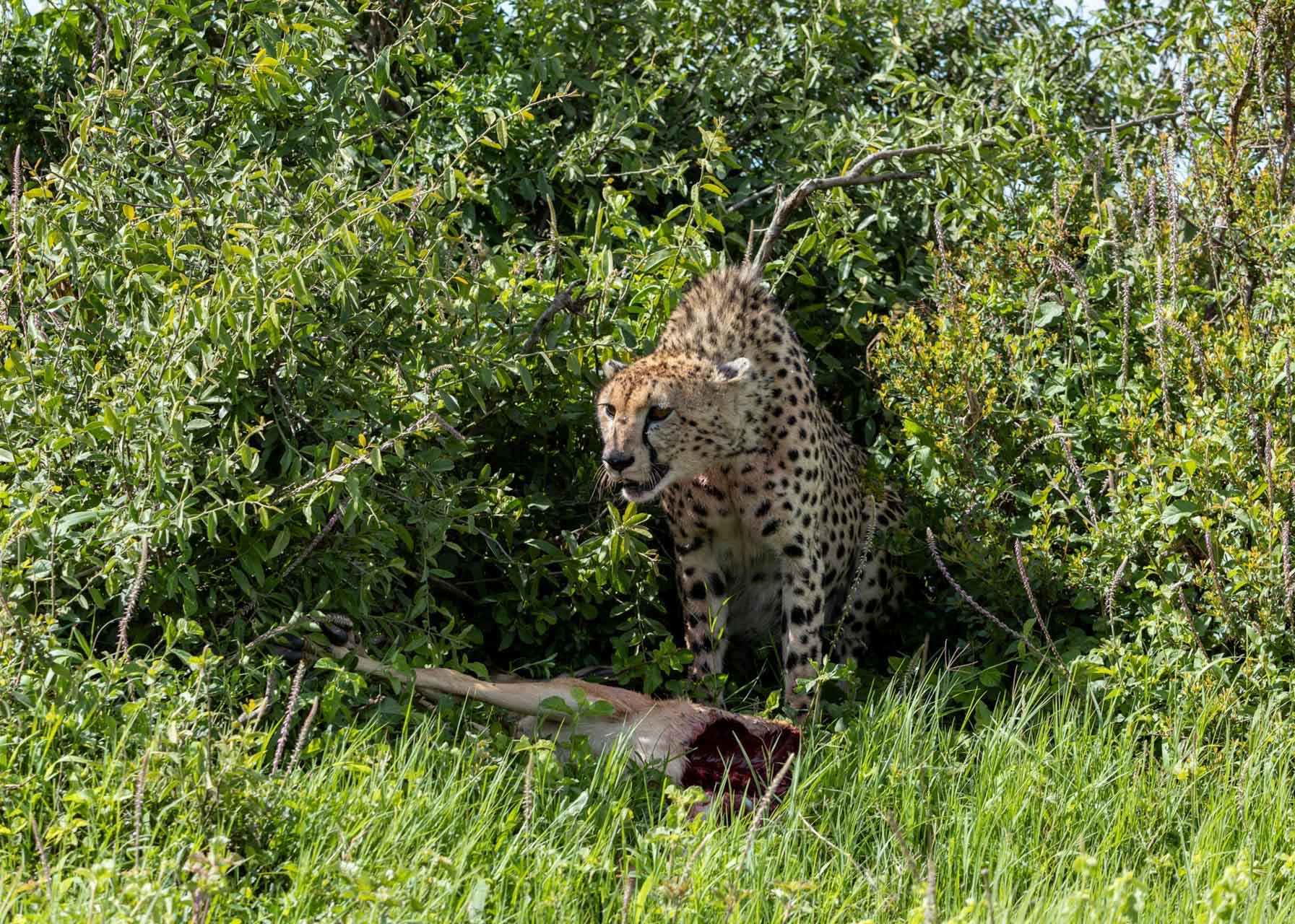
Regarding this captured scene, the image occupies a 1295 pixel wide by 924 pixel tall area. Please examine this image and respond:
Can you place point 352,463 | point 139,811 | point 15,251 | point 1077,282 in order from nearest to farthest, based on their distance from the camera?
1. point 139,811
2. point 352,463
3. point 15,251
4. point 1077,282

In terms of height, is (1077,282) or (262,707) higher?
(1077,282)

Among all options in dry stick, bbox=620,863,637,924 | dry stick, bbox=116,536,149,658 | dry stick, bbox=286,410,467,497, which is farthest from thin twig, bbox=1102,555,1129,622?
dry stick, bbox=116,536,149,658

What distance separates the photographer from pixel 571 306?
489 centimetres

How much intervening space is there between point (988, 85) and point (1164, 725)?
3405mm

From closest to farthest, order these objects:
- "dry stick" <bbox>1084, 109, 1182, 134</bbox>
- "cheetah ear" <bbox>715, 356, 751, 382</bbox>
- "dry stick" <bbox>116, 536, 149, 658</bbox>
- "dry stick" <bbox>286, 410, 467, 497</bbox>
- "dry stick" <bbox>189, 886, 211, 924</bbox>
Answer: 1. "dry stick" <bbox>189, 886, 211, 924</bbox>
2. "dry stick" <bbox>116, 536, 149, 658</bbox>
3. "dry stick" <bbox>286, 410, 467, 497</bbox>
4. "cheetah ear" <bbox>715, 356, 751, 382</bbox>
5. "dry stick" <bbox>1084, 109, 1182, 134</bbox>

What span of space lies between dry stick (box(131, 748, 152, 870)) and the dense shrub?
561 millimetres

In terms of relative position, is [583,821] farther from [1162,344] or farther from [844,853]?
[1162,344]

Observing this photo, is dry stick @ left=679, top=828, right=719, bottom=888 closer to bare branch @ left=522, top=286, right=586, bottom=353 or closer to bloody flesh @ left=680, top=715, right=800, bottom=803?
bloody flesh @ left=680, top=715, right=800, bottom=803

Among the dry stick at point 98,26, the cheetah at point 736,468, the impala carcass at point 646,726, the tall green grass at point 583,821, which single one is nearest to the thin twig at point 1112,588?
the tall green grass at point 583,821

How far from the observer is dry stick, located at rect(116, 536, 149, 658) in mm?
3447

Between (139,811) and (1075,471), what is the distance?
2931 mm

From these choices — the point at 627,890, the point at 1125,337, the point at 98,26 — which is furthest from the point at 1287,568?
the point at 98,26

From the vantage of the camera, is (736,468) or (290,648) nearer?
(290,648)

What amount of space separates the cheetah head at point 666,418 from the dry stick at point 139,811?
1.86m
